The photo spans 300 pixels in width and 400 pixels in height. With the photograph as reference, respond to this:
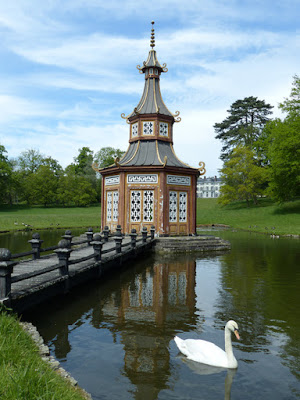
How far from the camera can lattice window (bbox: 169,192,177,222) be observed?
22.5 metres

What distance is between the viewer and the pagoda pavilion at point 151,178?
72.3 ft

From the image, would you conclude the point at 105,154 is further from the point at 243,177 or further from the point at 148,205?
the point at 148,205

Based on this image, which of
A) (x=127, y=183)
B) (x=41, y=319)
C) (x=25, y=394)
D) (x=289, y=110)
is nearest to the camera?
(x=25, y=394)

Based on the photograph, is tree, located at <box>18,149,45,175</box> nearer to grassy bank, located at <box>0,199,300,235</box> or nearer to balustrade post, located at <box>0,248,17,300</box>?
grassy bank, located at <box>0,199,300,235</box>

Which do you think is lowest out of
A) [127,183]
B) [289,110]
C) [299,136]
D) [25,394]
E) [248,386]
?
[248,386]

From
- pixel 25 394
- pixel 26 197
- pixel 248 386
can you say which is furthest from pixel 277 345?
pixel 26 197

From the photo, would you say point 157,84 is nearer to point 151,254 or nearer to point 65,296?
point 151,254

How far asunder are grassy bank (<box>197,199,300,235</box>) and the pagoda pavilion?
47.9ft

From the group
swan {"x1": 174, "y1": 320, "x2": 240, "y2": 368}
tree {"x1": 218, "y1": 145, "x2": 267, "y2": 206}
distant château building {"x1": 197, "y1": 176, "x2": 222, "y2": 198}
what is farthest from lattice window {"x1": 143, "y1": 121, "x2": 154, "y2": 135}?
distant château building {"x1": 197, "y1": 176, "x2": 222, "y2": 198}

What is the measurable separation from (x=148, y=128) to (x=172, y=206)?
5892mm

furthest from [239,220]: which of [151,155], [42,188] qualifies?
[42,188]

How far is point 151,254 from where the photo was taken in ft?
64.6

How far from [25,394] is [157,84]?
24590 millimetres

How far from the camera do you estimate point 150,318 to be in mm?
8125
